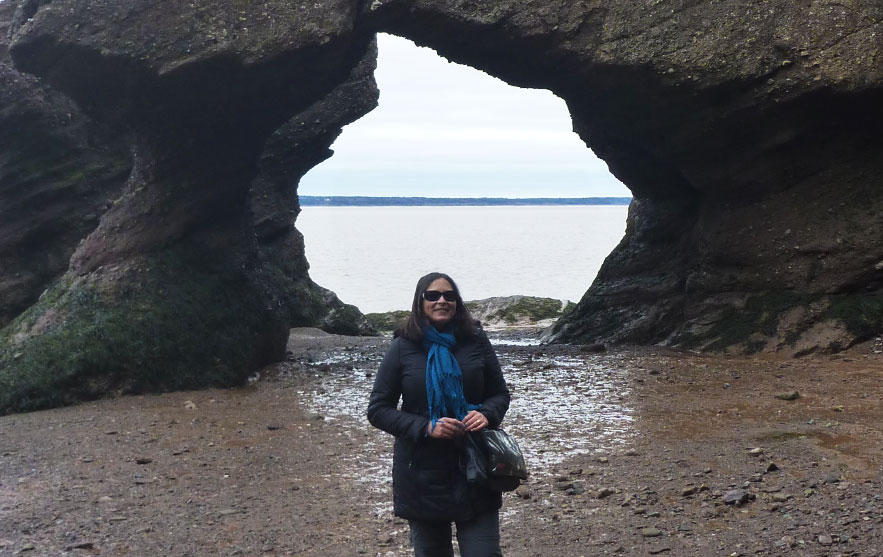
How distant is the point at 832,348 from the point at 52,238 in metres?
15.3

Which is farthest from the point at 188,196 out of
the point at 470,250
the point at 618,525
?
the point at 470,250

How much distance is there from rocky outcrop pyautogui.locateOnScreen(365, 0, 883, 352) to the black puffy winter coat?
9.25 metres

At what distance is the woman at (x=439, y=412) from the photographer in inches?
203

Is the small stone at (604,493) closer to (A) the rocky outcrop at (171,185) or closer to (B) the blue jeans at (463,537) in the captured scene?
(B) the blue jeans at (463,537)

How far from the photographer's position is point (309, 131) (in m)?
23.5

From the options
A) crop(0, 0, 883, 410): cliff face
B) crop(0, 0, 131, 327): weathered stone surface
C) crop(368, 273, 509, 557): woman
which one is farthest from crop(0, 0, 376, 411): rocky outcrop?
crop(368, 273, 509, 557): woman

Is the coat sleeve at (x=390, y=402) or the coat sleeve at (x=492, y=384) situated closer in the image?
the coat sleeve at (x=390, y=402)

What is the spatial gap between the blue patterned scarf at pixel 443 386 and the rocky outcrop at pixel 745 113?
9.35 metres

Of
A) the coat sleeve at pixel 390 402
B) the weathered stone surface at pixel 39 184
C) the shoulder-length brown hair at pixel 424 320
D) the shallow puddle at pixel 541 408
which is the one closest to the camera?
the coat sleeve at pixel 390 402

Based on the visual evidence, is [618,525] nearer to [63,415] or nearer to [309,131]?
[63,415]

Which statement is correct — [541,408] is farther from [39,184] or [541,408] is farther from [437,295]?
[39,184]

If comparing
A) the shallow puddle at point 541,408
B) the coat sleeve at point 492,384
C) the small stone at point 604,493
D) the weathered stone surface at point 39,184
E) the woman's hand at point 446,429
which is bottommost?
the small stone at point 604,493

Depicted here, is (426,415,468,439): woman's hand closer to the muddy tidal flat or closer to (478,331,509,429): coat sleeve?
(478,331,509,429): coat sleeve

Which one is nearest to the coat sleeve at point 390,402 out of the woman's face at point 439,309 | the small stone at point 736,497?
the woman's face at point 439,309
